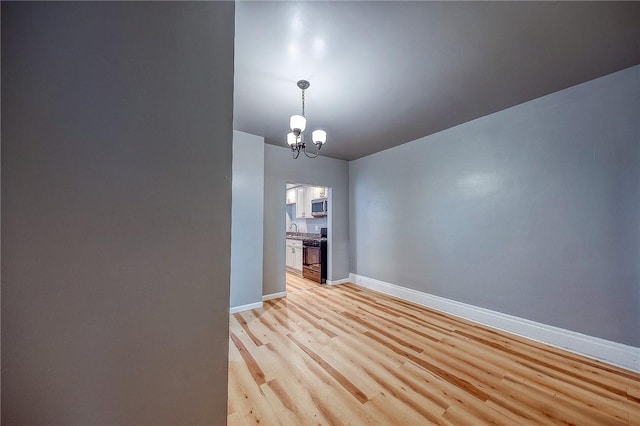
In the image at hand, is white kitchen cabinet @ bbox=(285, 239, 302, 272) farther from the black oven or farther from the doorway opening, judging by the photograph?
the black oven

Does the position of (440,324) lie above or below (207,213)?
below

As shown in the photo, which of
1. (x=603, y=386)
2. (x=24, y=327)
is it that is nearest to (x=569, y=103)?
(x=603, y=386)

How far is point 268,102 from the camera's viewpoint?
2.49m

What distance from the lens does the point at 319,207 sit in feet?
17.4

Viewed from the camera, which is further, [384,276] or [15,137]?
[384,276]

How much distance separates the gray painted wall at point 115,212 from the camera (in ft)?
1.92

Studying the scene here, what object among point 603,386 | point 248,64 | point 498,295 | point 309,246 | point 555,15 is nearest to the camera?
point 555,15

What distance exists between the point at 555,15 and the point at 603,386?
2.75m

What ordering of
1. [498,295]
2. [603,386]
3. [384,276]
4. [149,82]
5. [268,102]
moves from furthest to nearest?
1. [384,276]
2. [498,295]
3. [268,102]
4. [603,386]
5. [149,82]

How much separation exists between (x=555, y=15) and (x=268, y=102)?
237cm

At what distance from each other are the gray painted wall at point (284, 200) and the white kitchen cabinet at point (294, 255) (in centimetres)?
112

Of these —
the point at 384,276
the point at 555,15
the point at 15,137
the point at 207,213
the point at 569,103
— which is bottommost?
the point at 384,276

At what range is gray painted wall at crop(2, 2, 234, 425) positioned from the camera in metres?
0.58

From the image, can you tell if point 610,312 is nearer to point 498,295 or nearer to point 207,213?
point 498,295
